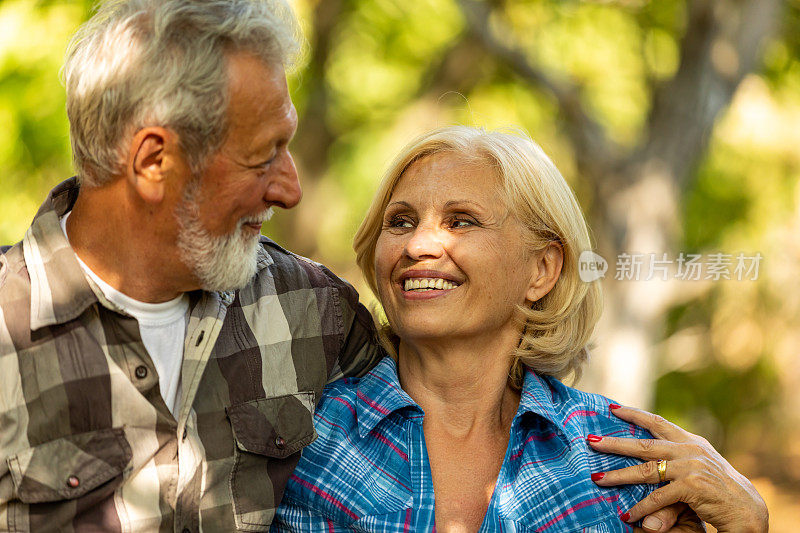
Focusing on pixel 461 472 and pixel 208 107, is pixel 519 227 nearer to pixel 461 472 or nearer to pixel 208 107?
pixel 461 472

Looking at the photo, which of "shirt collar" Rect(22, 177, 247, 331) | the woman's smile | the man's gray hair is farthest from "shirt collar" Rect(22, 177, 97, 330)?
the woman's smile

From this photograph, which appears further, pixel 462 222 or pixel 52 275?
pixel 462 222

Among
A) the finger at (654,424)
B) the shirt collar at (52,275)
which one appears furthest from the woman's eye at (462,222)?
the shirt collar at (52,275)

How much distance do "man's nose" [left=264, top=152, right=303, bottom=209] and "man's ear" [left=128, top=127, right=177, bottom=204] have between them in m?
0.28

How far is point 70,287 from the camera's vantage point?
2.22 metres

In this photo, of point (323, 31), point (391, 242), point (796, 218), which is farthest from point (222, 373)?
point (796, 218)

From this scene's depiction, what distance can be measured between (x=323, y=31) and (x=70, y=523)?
692 cm

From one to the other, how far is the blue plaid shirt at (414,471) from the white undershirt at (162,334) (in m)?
0.47

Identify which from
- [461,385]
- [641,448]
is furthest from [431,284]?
[641,448]

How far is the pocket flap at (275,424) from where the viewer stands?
241 cm

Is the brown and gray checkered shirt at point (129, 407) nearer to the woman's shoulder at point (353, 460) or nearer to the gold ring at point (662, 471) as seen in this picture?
the woman's shoulder at point (353, 460)

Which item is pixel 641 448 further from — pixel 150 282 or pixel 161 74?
pixel 161 74

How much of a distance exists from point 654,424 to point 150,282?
1.52m

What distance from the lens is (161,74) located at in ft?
7.28
